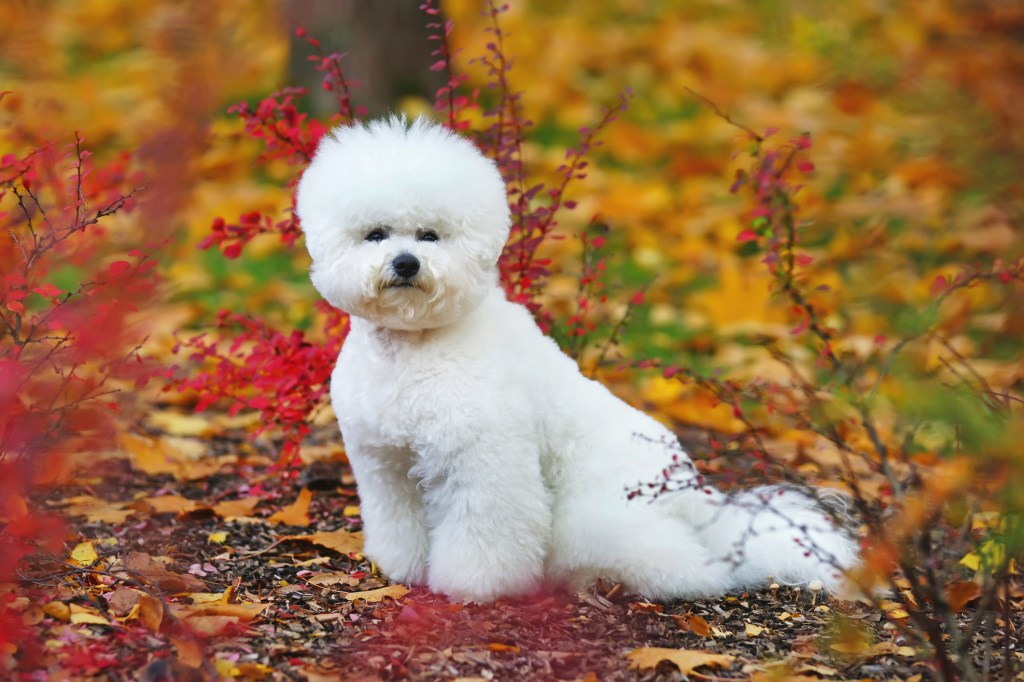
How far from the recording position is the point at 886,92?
1190 millimetres

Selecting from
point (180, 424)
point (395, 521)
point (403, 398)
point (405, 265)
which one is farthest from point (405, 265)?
point (180, 424)

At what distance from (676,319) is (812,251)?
1.14 m

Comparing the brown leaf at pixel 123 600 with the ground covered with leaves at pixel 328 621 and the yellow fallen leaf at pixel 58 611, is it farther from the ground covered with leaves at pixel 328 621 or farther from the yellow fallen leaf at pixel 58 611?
the yellow fallen leaf at pixel 58 611

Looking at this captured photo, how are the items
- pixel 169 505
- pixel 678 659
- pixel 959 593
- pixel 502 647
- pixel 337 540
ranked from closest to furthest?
pixel 678 659 < pixel 502 647 < pixel 959 593 < pixel 337 540 < pixel 169 505

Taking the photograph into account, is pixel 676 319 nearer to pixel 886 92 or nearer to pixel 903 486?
pixel 903 486

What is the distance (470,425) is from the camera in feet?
9.11

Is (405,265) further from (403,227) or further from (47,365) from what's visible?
(47,365)

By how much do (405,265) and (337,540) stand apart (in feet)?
3.59

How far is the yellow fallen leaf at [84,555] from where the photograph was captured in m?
2.93

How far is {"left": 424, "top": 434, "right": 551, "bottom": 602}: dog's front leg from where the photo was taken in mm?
2811

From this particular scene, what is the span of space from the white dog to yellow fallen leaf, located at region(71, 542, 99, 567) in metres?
0.73

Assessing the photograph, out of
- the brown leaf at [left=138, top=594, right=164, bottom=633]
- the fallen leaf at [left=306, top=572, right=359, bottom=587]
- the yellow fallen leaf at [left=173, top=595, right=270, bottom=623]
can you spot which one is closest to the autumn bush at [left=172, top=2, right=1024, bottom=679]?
the fallen leaf at [left=306, top=572, right=359, bottom=587]

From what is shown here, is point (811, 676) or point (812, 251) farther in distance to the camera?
point (812, 251)

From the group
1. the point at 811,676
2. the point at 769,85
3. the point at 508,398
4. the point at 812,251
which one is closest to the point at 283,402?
the point at 508,398
